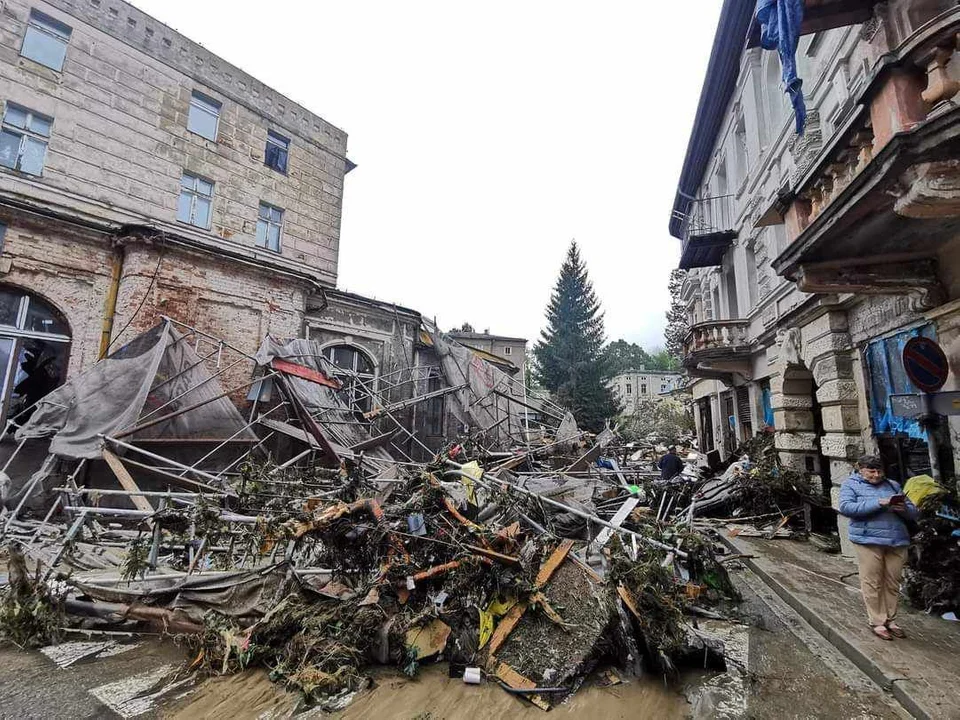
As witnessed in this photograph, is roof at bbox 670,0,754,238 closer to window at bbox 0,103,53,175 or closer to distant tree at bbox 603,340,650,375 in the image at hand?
window at bbox 0,103,53,175

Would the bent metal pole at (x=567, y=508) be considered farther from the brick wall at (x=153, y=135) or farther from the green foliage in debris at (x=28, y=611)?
the brick wall at (x=153, y=135)

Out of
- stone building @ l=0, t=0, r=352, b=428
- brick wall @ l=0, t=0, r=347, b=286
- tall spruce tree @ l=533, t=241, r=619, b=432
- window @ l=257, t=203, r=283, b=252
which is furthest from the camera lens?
tall spruce tree @ l=533, t=241, r=619, b=432

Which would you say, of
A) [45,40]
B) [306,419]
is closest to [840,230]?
[306,419]

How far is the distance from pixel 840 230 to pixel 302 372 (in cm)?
1014

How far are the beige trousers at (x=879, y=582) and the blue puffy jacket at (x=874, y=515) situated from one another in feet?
0.40

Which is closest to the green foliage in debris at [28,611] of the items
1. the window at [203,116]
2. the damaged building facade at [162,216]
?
the damaged building facade at [162,216]

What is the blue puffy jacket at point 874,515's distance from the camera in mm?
4141

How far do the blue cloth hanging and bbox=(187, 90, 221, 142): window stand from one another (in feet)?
53.0

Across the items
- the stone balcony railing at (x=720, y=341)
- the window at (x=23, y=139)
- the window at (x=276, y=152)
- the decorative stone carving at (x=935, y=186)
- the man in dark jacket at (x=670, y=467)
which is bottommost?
the man in dark jacket at (x=670, y=467)

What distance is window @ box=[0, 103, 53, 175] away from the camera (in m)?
11.3

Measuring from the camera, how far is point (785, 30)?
608cm

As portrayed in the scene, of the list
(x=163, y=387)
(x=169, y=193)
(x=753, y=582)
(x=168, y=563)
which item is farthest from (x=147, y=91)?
(x=753, y=582)

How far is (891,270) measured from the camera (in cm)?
579

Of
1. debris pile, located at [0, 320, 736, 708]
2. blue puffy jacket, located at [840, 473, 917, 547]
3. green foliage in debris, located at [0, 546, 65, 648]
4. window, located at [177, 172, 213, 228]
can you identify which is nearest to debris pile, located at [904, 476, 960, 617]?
blue puffy jacket, located at [840, 473, 917, 547]
